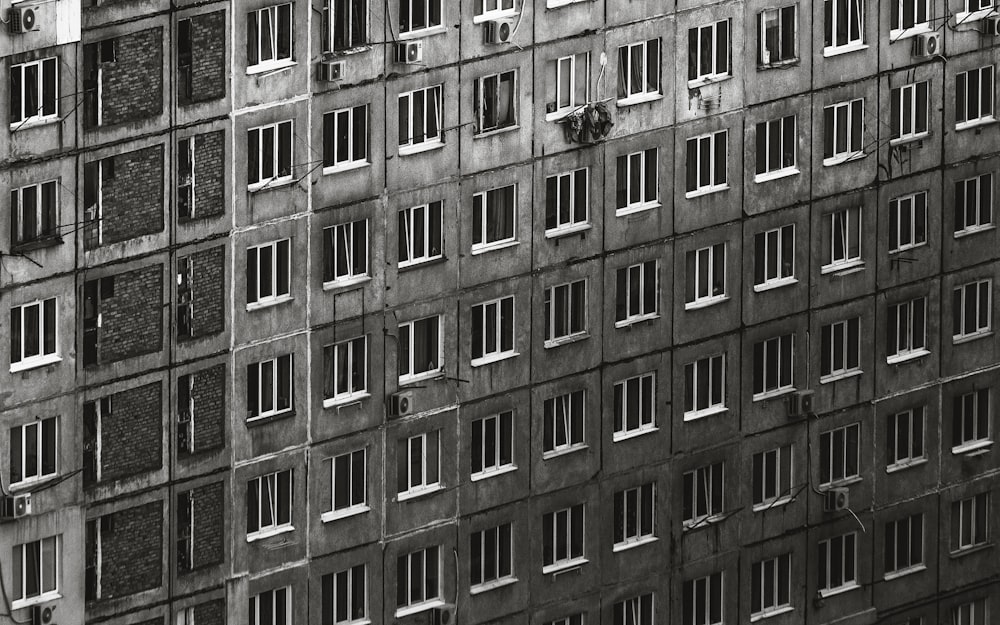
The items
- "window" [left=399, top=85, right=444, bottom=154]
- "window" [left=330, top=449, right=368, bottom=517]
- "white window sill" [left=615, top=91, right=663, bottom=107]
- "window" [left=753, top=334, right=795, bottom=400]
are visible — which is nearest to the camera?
"window" [left=399, top=85, right=444, bottom=154]

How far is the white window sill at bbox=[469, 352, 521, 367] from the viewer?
10156 centimetres

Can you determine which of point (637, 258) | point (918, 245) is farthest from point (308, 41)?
point (918, 245)

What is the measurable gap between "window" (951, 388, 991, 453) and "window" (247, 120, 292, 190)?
79.8ft

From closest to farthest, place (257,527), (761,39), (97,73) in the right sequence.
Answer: (97,73) < (257,527) < (761,39)

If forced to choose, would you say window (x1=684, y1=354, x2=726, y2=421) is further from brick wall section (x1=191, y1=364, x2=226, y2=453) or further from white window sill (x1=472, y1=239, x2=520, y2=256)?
brick wall section (x1=191, y1=364, x2=226, y2=453)

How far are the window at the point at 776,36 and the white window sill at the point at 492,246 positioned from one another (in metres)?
8.51

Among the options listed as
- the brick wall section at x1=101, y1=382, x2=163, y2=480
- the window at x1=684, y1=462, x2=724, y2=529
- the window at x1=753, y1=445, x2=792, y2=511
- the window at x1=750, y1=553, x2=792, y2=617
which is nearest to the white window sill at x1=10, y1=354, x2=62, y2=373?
the brick wall section at x1=101, y1=382, x2=163, y2=480

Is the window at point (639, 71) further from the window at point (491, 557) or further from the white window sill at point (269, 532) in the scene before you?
the white window sill at point (269, 532)

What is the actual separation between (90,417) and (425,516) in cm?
1080

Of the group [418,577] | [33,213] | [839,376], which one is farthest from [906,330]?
[33,213]

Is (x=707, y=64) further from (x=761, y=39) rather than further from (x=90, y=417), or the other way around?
(x=90, y=417)

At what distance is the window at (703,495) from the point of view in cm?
10712

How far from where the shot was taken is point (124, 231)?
3669 inches

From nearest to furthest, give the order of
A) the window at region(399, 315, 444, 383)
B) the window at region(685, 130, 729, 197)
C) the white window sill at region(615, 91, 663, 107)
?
1. the window at region(399, 315, 444, 383)
2. the white window sill at region(615, 91, 663, 107)
3. the window at region(685, 130, 729, 197)
